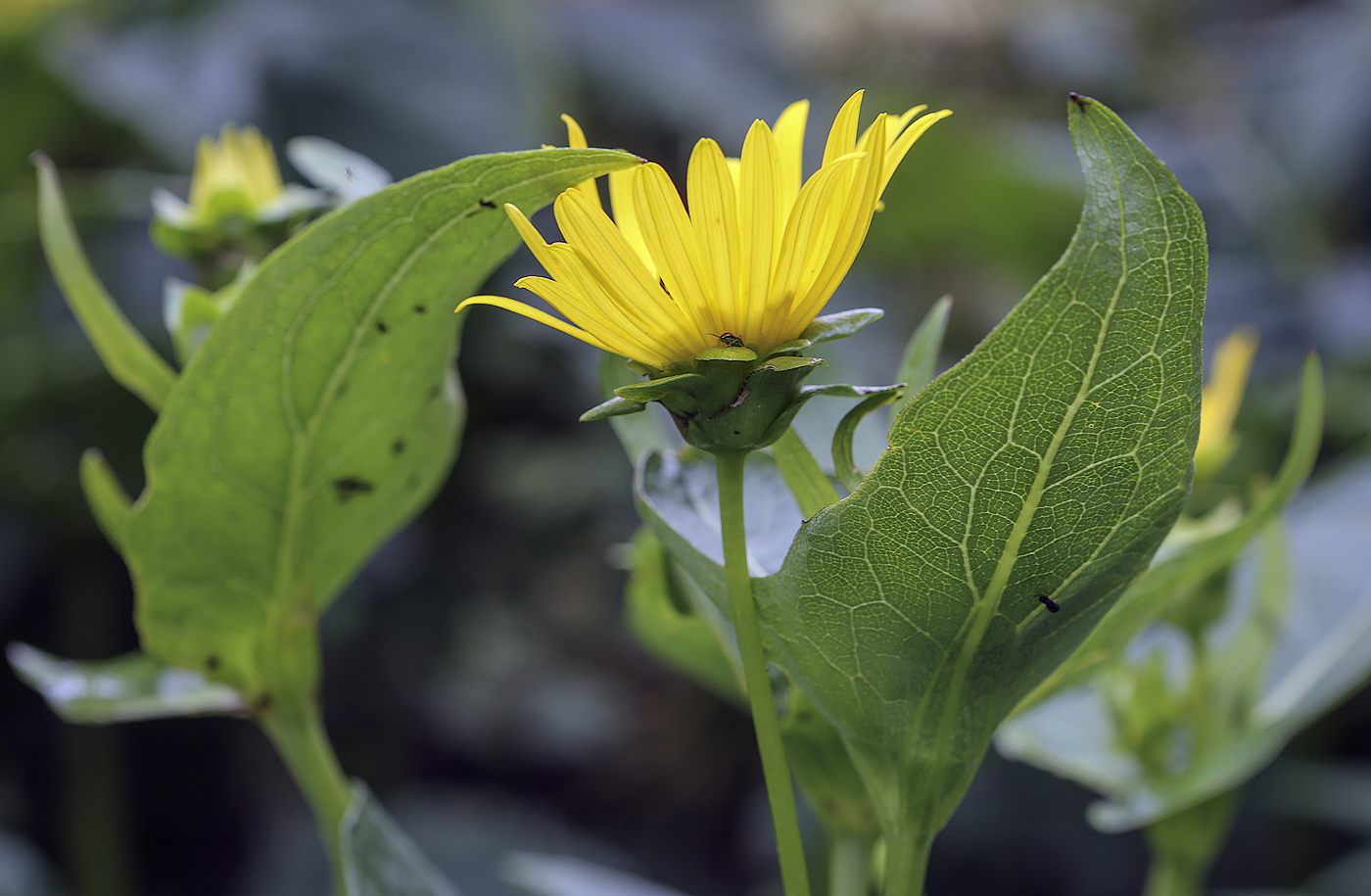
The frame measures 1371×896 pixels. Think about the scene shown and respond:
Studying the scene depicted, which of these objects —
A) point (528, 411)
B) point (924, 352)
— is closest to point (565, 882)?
point (924, 352)

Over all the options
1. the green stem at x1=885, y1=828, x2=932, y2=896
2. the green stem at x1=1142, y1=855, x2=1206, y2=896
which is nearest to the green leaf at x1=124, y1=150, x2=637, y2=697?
the green stem at x1=885, y1=828, x2=932, y2=896

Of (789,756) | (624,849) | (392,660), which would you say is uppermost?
(789,756)

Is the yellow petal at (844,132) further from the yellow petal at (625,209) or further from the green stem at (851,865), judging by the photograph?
the green stem at (851,865)

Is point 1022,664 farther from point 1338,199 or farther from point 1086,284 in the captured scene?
point 1338,199

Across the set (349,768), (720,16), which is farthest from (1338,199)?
(349,768)

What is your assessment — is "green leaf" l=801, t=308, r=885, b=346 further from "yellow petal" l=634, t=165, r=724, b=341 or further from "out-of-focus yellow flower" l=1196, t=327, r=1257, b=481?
"out-of-focus yellow flower" l=1196, t=327, r=1257, b=481

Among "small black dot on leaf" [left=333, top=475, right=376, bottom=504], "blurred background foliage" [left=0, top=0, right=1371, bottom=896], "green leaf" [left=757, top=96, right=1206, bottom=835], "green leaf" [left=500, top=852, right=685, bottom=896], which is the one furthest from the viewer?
"blurred background foliage" [left=0, top=0, right=1371, bottom=896]

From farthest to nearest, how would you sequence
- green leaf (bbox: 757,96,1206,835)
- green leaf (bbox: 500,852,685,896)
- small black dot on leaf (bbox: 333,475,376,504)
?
1. green leaf (bbox: 500,852,685,896)
2. small black dot on leaf (bbox: 333,475,376,504)
3. green leaf (bbox: 757,96,1206,835)

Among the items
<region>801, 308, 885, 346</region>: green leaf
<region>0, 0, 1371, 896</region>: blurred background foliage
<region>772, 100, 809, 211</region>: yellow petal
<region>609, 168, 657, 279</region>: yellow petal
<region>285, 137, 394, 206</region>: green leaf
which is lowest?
<region>0, 0, 1371, 896</region>: blurred background foliage
